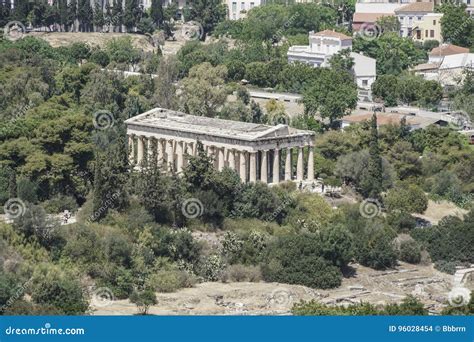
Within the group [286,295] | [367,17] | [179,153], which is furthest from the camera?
[367,17]

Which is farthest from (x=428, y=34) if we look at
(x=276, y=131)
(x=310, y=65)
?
(x=276, y=131)

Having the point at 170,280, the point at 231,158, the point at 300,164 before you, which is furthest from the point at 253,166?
the point at 170,280

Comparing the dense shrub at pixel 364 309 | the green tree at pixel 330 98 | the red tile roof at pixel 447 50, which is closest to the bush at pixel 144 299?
the dense shrub at pixel 364 309

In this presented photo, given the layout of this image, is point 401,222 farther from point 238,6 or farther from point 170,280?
point 238,6

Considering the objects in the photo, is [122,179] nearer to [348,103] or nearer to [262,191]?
[262,191]

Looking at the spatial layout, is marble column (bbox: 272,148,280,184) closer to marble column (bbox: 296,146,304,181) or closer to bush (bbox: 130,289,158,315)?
marble column (bbox: 296,146,304,181)

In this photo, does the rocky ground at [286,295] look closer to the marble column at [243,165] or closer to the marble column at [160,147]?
the marble column at [243,165]
